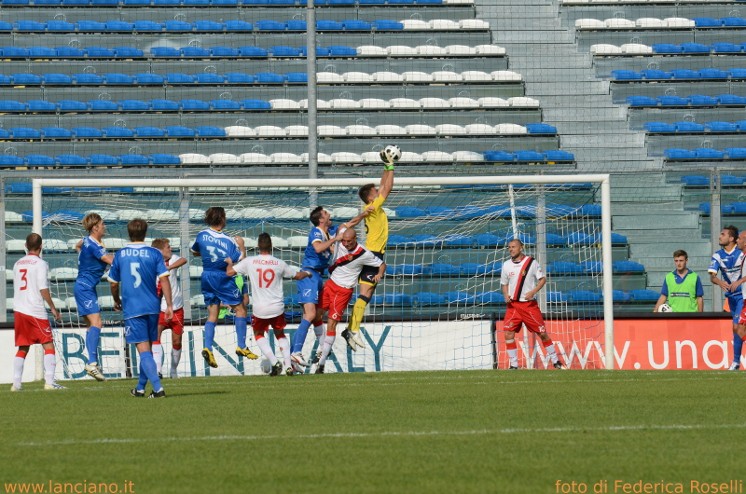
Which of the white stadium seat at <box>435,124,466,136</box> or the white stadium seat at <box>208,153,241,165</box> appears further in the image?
the white stadium seat at <box>435,124,466,136</box>

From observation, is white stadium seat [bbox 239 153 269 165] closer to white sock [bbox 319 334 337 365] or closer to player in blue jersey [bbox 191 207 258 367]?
player in blue jersey [bbox 191 207 258 367]

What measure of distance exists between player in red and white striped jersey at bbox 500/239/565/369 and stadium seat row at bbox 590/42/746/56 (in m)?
12.1

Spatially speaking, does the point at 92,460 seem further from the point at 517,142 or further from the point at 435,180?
the point at 517,142

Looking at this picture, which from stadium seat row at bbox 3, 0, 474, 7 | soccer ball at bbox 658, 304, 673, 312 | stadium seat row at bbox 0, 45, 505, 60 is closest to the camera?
soccer ball at bbox 658, 304, 673, 312

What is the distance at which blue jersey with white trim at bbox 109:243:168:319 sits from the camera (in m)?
10.4

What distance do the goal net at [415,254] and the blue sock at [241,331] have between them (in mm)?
1735

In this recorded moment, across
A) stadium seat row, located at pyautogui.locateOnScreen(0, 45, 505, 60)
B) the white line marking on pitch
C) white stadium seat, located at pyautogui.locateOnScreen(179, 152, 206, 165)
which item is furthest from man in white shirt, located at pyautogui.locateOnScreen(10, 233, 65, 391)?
stadium seat row, located at pyautogui.locateOnScreen(0, 45, 505, 60)

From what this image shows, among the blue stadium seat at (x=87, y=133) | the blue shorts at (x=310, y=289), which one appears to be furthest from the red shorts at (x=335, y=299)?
the blue stadium seat at (x=87, y=133)

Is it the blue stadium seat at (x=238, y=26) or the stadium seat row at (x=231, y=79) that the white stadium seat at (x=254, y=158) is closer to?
the stadium seat row at (x=231, y=79)

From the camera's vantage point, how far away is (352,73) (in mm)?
25359

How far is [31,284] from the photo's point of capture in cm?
1288

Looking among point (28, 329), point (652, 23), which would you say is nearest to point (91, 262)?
point (28, 329)

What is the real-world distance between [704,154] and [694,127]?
→ 0.91m

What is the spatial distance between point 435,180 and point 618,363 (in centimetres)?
359
